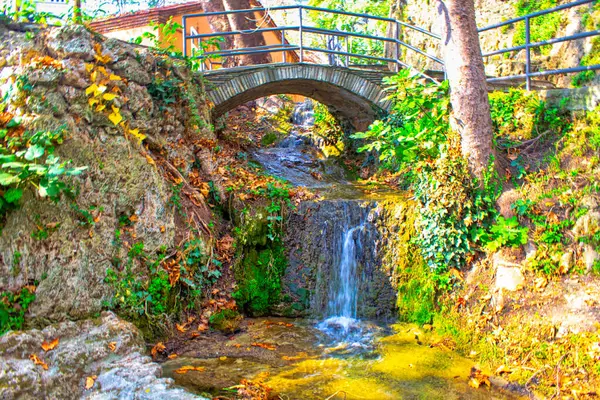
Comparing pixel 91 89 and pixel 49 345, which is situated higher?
pixel 91 89

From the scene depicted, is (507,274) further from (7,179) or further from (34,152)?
(7,179)

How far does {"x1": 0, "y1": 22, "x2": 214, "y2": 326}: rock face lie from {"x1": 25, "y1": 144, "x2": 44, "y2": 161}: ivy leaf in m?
0.49

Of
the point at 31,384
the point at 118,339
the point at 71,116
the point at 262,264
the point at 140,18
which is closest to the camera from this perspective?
the point at 31,384

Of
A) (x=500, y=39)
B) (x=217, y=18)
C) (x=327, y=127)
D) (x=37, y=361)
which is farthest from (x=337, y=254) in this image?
(x=217, y=18)

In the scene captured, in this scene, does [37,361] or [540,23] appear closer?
[37,361]

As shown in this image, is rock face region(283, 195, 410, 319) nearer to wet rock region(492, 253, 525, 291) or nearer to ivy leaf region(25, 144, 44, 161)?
wet rock region(492, 253, 525, 291)

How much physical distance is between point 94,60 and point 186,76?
5.67 ft

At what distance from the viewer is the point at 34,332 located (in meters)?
4.66

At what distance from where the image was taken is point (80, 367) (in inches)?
181

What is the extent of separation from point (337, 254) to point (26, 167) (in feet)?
14.4

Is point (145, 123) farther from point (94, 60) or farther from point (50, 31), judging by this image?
point (50, 31)

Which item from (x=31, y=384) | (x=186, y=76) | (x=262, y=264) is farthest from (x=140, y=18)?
(x=31, y=384)

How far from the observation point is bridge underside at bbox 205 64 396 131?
29.6 feet

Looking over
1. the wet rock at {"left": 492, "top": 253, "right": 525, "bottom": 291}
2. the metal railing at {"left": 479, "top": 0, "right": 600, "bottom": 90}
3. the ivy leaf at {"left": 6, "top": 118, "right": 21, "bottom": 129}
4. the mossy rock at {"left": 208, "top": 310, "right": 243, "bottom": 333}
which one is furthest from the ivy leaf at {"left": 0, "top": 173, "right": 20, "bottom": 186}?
the metal railing at {"left": 479, "top": 0, "right": 600, "bottom": 90}
